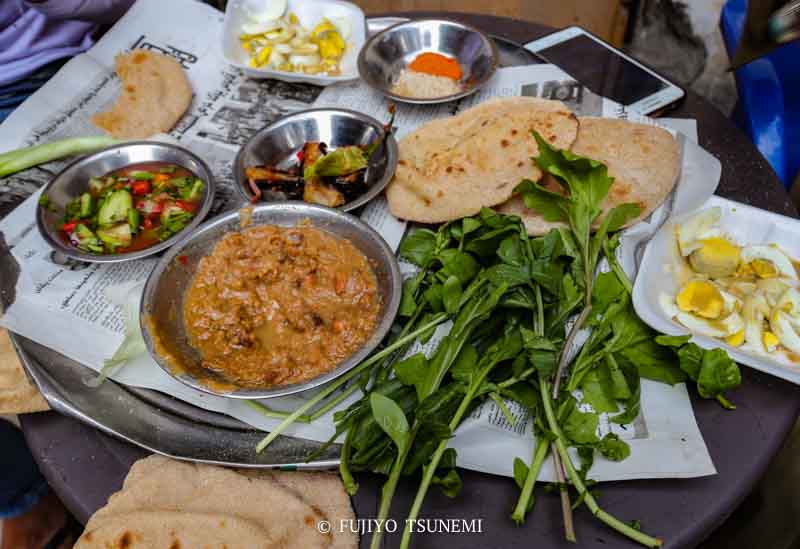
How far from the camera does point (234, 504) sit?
146cm

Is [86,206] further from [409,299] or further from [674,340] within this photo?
[674,340]

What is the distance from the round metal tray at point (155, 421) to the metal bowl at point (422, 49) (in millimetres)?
1466

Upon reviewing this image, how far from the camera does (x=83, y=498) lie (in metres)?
1.52

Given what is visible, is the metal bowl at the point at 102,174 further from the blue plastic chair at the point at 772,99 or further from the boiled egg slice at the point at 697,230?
the blue plastic chair at the point at 772,99

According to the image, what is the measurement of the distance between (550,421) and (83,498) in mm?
1102

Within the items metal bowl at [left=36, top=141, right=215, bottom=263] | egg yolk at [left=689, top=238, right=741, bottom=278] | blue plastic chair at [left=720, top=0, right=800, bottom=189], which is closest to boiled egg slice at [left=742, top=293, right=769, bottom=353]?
egg yolk at [left=689, top=238, right=741, bottom=278]

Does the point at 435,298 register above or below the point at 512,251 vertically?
below

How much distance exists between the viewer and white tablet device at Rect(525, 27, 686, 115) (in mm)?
2389

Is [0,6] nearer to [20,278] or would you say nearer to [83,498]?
[20,278]

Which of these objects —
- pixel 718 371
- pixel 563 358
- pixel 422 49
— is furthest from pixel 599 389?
pixel 422 49

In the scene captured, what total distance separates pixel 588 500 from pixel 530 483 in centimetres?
12

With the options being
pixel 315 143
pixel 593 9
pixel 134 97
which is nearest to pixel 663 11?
pixel 593 9

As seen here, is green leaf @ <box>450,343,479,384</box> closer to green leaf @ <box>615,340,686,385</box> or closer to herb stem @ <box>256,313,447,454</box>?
herb stem @ <box>256,313,447,454</box>

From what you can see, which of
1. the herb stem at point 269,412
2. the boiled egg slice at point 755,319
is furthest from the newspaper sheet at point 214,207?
the boiled egg slice at point 755,319
